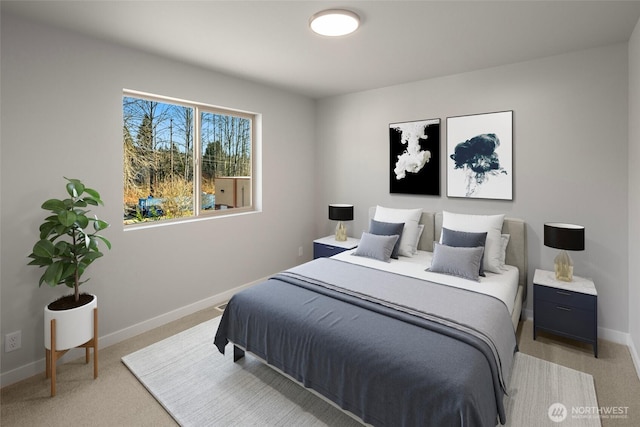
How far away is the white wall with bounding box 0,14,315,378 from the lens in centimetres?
226

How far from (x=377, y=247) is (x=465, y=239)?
2.78 feet

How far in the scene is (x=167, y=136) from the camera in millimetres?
3311

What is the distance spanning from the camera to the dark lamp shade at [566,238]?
8.54 ft

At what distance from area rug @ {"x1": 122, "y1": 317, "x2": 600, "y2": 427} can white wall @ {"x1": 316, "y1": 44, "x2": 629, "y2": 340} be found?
1.11 metres

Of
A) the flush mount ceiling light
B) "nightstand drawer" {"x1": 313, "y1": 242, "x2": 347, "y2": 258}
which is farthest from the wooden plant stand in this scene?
the flush mount ceiling light

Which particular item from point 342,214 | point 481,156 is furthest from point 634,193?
point 342,214

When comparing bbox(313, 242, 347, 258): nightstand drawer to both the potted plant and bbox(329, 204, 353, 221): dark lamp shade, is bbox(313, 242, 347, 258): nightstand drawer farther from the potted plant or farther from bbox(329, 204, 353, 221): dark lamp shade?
the potted plant

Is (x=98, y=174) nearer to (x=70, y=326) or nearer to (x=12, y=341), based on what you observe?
(x=70, y=326)

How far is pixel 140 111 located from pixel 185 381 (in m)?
2.48

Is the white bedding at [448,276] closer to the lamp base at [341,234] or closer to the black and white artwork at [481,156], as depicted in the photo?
the lamp base at [341,234]

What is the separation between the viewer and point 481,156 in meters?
3.41

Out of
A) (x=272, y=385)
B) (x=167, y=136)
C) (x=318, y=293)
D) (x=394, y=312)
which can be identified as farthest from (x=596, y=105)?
(x=167, y=136)

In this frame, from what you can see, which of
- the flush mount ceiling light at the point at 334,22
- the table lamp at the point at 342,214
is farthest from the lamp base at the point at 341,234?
the flush mount ceiling light at the point at 334,22

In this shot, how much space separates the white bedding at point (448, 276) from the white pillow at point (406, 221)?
99 millimetres
